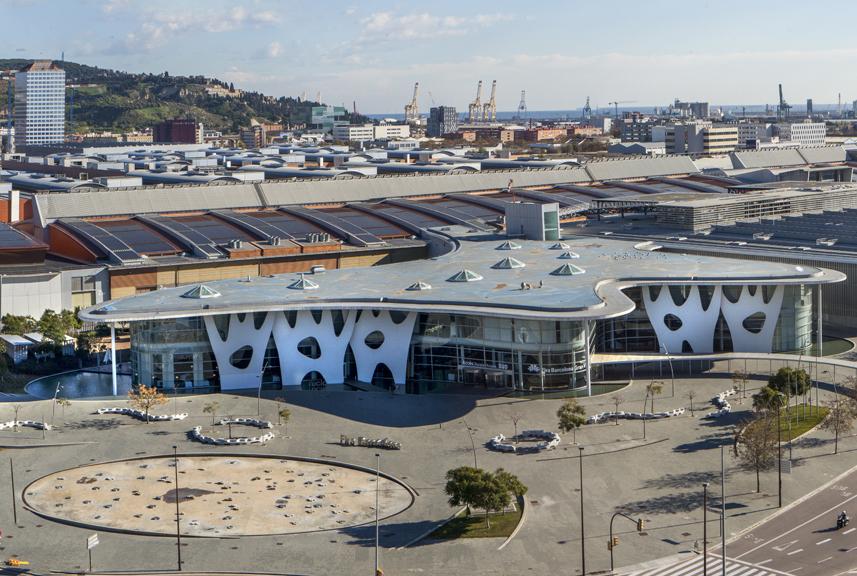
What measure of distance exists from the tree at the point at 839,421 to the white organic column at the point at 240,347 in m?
29.3

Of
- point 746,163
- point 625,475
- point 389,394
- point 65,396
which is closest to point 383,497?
point 625,475

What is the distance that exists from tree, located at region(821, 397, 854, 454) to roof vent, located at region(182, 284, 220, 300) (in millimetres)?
32660

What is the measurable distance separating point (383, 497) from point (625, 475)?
1018 centimetres

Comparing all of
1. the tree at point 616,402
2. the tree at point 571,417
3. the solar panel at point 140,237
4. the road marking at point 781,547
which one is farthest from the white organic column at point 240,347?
the road marking at point 781,547

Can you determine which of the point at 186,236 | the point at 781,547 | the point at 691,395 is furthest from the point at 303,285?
the point at 781,547

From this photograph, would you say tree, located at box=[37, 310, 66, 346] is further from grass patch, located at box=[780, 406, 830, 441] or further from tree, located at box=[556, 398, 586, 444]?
grass patch, located at box=[780, 406, 830, 441]

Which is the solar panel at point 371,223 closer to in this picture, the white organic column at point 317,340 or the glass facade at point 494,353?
the white organic column at point 317,340

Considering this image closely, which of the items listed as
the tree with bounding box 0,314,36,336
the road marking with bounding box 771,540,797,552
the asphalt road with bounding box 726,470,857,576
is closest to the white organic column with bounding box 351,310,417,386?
the tree with bounding box 0,314,36,336

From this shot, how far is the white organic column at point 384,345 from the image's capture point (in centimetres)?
6875

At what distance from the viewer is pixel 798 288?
242 ft

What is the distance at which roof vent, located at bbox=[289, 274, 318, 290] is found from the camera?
2844 inches

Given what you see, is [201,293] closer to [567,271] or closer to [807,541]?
[567,271]

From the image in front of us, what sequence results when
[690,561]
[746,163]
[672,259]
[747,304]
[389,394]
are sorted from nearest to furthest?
[690,561]
[389,394]
[747,304]
[672,259]
[746,163]

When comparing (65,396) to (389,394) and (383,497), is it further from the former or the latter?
(383,497)
